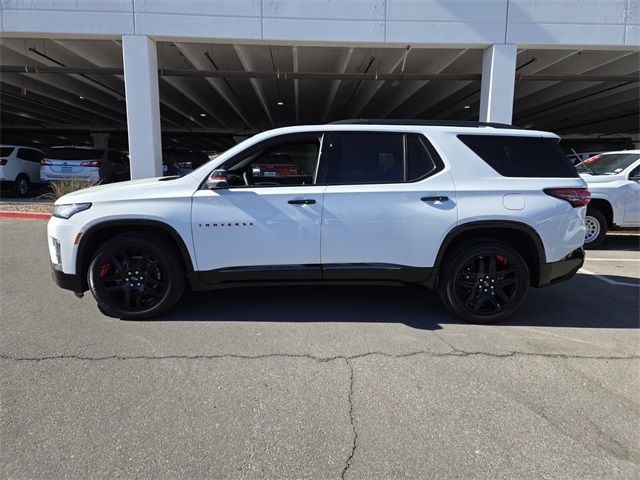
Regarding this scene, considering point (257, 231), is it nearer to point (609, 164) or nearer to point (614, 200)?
point (614, 200)

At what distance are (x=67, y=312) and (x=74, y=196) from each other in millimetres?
1188

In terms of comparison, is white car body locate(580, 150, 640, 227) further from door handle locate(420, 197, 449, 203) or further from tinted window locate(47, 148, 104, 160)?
tinted window locate(47, 148, 104, 160)

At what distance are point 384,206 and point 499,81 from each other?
24.3 ft

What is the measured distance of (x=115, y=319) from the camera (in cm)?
402

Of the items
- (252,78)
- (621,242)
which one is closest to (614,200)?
(621,242)

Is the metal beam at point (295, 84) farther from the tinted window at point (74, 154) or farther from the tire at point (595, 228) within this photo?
the tire at point (595, 228)

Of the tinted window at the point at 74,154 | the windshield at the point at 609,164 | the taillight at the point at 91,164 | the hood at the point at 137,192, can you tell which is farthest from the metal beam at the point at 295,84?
the hood at the point at 137,192

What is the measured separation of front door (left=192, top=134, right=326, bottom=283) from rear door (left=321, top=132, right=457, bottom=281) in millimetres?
148

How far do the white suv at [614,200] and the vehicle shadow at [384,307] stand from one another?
2.80 metres

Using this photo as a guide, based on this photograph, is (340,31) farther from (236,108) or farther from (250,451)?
(236,108)

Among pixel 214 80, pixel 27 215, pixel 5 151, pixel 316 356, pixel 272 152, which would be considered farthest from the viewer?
pixel 214 80

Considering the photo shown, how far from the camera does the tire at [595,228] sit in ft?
25.1

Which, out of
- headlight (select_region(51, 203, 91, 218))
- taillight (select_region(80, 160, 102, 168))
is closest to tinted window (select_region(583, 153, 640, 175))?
headlight (select_region(51, 203, 91, 218))

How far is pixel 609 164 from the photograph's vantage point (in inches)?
324
